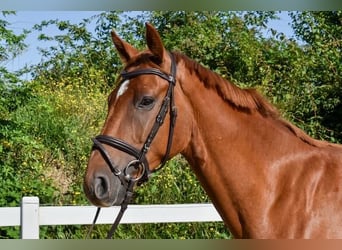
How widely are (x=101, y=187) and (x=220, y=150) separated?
56cm

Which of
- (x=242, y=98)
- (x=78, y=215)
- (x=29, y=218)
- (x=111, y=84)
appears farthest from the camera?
(x=111, y=84)

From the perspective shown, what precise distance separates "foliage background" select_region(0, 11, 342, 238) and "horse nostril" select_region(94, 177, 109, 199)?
305cm

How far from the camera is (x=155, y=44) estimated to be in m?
2.15

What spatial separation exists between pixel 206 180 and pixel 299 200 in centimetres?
42

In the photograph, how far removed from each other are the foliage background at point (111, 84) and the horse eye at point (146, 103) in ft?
10.2

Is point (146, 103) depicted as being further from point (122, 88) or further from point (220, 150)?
point (220, 150)

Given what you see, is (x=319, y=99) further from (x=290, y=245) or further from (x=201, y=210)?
(x=290, y=245)

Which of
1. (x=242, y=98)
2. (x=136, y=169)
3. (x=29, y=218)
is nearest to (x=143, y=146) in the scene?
(x=136, y=169)

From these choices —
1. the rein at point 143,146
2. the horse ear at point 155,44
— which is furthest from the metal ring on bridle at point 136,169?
the horse ear at point 155,44

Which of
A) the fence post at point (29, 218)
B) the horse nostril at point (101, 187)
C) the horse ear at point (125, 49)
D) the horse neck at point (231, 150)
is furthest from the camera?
the fence post at point (29, 218)

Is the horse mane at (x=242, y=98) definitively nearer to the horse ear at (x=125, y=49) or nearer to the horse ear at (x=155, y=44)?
the horse ear at (x=155, y=44)

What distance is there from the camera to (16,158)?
6.04 m

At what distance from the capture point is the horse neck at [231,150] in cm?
207

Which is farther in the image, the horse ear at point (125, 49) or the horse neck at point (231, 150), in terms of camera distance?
the horse ear at point (125, 49)
